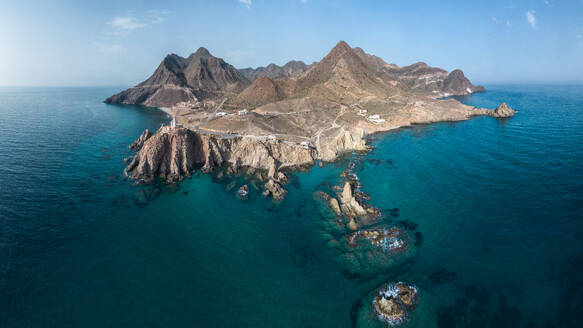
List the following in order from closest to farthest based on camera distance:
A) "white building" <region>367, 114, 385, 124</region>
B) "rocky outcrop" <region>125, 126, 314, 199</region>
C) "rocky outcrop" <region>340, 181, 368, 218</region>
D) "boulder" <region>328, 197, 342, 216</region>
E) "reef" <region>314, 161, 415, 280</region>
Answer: "reef" <region>314, 161, 415, 280</region>
"rocky outcrop" <region>340, 181, 368, 218</region>
"boulder" <region>328, 197, 342, 216</region>
"rocky outcrop" <region>125, 126, 314, 199</region>
"white building" <region>367, 114, 385, 124</region>

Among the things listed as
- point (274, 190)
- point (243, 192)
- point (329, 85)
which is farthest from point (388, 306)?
point (329, 85)

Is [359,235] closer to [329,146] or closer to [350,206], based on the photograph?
[350,206]

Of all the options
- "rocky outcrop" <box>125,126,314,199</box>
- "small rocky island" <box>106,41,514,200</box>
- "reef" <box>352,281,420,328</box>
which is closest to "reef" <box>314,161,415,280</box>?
"reef" <box>352,281,420,328</box>

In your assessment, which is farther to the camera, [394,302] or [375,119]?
[375,119]

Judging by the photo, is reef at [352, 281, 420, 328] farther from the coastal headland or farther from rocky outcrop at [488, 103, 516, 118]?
rocky outcrop at [488, 103, 516, 118]

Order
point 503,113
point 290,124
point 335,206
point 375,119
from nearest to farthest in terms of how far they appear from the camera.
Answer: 1. point 335,206
2. point 290,124
3. point 375,119
4. point 503,113

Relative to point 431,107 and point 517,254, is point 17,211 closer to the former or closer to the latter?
point 517,254

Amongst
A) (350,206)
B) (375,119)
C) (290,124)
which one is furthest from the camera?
(375,119)

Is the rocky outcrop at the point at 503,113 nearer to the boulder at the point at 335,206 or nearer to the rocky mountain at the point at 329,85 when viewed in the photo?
the rocky mountain at the point at 329,85

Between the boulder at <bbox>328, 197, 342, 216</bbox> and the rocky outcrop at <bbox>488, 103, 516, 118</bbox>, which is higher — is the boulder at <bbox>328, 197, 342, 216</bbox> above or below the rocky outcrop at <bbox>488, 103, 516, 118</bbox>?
below

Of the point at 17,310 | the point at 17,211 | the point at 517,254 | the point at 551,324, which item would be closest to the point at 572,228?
the point at 517,254
